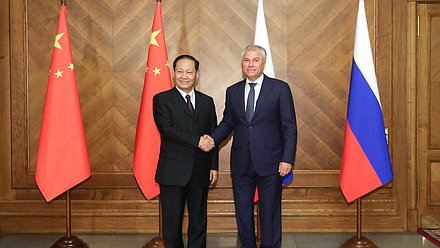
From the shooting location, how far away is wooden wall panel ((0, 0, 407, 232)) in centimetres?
451

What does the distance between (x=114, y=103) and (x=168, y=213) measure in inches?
63.1

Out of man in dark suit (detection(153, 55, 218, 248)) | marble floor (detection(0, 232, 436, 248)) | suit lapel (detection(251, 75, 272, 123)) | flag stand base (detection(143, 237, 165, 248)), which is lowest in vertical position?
marble floor (detection(0, 232, 436, 248))

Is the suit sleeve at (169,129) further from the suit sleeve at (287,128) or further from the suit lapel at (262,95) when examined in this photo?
the suit sleeve at (287,128)

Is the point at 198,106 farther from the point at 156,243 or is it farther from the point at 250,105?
the point at 156,243

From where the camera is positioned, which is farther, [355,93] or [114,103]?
[114,103]

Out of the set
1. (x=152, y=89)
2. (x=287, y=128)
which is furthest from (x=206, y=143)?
(x=152, y=89)

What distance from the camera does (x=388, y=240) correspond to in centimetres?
427

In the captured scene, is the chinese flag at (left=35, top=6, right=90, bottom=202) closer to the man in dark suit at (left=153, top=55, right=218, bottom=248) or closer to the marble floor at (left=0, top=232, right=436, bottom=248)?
the marble floor at (left=0, top=232, right=436, bottom=248)

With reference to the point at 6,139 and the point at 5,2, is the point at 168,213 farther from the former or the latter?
the point at 5,2

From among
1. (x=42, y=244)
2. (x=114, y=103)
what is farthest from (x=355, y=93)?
(x=42, y=244)

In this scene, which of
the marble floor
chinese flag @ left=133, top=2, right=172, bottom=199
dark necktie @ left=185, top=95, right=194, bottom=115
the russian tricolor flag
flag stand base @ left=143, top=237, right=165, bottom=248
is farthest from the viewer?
the marble floor

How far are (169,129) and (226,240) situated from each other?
149 cm

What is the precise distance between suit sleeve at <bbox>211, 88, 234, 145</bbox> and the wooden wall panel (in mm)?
1077

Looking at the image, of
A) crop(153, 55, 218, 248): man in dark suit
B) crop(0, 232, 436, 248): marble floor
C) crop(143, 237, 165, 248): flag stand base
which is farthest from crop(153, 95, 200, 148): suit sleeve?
crop(0, 232, 436, 248): marble floor
